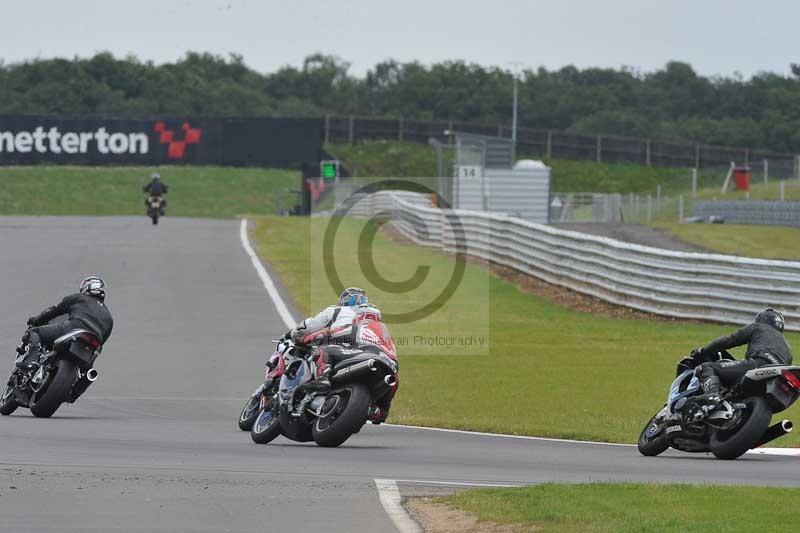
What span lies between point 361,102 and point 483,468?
133913 millimetres

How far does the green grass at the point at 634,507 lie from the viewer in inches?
354

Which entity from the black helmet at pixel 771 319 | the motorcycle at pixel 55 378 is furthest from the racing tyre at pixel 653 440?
the motorcycle at pixel 55 378

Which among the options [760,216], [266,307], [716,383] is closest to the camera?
[716,383]

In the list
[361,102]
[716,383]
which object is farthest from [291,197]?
[361,102]

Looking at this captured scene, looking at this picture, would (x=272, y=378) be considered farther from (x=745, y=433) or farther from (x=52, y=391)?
(x=745, y=433)

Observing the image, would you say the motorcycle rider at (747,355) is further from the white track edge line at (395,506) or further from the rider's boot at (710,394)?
the white track edge line at (395,506)

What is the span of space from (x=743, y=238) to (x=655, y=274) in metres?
17.8

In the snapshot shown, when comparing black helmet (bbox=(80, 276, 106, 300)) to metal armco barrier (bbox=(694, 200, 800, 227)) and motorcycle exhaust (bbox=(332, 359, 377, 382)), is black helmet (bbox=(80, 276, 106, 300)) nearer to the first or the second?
motorcycle exhaust (bbox=(332, 359, 377, 382))

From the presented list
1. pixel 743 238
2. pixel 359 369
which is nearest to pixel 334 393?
pixel 359 369

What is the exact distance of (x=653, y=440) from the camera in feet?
43.9

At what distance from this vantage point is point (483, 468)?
12141 millimetres

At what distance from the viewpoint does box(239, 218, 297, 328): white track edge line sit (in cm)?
2460

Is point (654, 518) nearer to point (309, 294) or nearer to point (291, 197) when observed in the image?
point (309, 294)

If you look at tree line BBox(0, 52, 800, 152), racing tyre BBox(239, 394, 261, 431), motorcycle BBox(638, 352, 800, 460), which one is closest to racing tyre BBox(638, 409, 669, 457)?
motorcycle BBox(638, 352, 800, 460)
